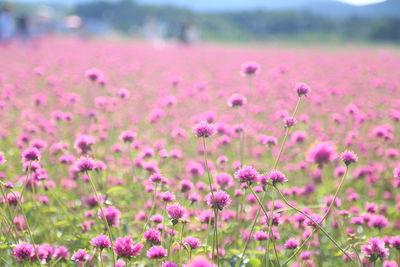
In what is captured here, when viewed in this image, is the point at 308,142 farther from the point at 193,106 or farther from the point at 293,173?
the point at 193,106

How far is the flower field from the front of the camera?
73.3 inches

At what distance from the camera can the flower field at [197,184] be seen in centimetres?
186

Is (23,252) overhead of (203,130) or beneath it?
beneath

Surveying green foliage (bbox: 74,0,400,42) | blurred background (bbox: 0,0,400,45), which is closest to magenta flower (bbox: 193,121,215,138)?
blurred background (bbox: 0,0,400,45)

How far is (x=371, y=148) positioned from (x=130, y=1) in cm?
8917

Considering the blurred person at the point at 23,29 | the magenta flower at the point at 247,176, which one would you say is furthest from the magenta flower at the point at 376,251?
the blurred person at the point at 23,29

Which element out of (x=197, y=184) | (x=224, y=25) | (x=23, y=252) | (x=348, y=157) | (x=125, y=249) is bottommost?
(x=224, y=25)

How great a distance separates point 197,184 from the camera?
10.4 ft

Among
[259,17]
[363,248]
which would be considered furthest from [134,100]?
[259,17]

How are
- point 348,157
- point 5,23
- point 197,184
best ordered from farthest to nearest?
point 5,23, point 197,184, point 348,157

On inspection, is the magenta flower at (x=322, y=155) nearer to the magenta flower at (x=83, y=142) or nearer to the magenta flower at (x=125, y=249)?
the magenta flower at (x=125, y=249)

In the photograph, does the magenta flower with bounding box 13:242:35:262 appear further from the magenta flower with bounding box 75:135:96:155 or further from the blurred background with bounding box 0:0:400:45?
the blurred background with bounding box 0:0:400:45

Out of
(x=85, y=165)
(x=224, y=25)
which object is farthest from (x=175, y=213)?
(x=224, y=25)

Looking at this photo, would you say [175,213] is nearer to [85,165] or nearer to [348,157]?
[85,165]
